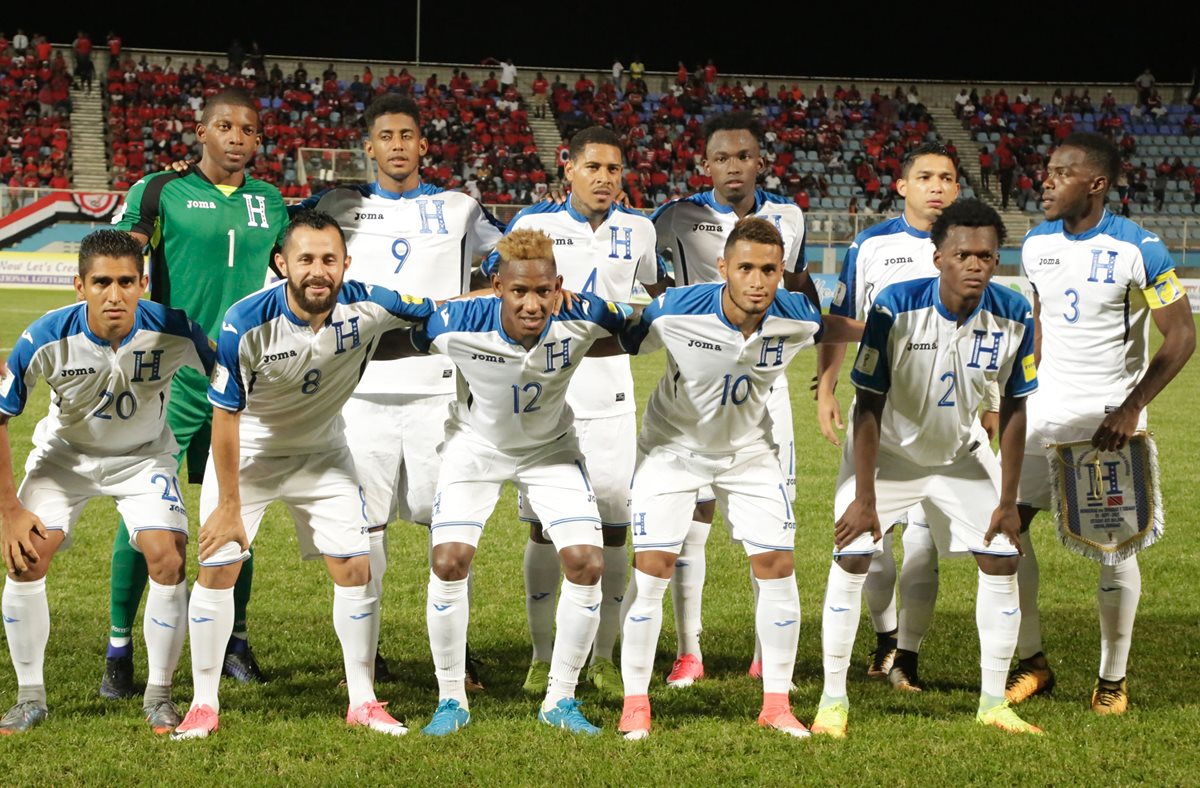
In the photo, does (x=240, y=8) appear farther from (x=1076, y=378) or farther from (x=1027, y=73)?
(x=1076, y=378)

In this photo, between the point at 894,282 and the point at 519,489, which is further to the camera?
the point at 894,282

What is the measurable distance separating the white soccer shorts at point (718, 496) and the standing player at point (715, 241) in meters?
0.53

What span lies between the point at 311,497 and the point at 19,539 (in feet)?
3.58

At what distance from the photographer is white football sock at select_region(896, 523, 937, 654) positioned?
5434 mm

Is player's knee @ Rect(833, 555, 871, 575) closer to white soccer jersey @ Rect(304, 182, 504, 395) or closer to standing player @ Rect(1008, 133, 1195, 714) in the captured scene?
standing player @ Rect(1008, 133, 1195, 714)

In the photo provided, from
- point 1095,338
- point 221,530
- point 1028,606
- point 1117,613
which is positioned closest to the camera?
point 221,530

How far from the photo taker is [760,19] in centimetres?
4184

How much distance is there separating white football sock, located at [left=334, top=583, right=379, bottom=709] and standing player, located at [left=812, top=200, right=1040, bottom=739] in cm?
183

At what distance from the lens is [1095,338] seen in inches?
205

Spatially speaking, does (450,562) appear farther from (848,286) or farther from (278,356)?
(848,286)

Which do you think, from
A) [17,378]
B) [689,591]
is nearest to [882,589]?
[689,591]

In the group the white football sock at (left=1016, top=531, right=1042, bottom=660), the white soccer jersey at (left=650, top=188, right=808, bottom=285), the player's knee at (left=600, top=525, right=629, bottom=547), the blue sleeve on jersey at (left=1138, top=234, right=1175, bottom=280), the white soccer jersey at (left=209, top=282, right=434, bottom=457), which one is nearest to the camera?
the white soccer jersey at (left=209, top=282, right=434, bottom=457)

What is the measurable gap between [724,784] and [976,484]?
166 cm

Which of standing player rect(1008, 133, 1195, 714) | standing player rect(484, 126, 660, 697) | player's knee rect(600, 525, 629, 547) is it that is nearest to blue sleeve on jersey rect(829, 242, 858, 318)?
standing player rect(1008, 133, 1195, 714)
